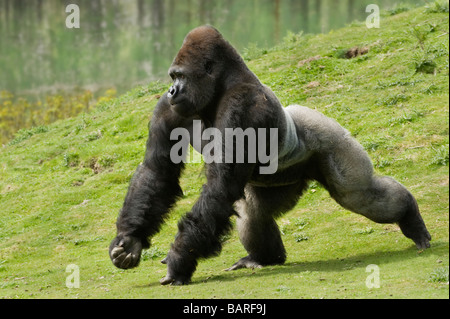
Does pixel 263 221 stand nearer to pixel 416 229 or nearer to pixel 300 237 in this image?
pixel 300 237

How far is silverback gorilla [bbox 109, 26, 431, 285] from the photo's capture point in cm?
495

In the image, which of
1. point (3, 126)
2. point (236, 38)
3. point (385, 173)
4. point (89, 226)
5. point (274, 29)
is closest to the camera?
point (385, 173)

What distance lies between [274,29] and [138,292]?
17.3 metres

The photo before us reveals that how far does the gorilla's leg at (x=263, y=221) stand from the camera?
5695 millimetres

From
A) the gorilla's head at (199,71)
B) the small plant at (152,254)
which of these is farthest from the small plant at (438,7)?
the gorilla's head at (199,71)

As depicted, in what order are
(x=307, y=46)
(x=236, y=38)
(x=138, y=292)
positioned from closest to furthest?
(x=138, y=292)
(x=307, y=46)
(x=236, y=38)

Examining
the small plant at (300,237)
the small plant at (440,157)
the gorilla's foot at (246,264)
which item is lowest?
the small plant at (300,237)

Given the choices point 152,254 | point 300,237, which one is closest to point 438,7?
point 300,237

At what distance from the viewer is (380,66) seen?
9938 millimetres

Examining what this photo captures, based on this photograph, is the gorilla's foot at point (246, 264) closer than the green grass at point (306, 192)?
No

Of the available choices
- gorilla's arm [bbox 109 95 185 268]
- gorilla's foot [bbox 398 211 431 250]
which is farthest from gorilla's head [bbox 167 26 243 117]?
gorilla's foot [bbox 398 211 431 250]

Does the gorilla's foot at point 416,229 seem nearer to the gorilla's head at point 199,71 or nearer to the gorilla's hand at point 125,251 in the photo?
the gorilla's head at point 199,71

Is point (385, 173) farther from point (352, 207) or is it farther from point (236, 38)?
point (236, 38)

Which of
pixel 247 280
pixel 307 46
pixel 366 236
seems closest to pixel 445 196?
pixel 366 236
